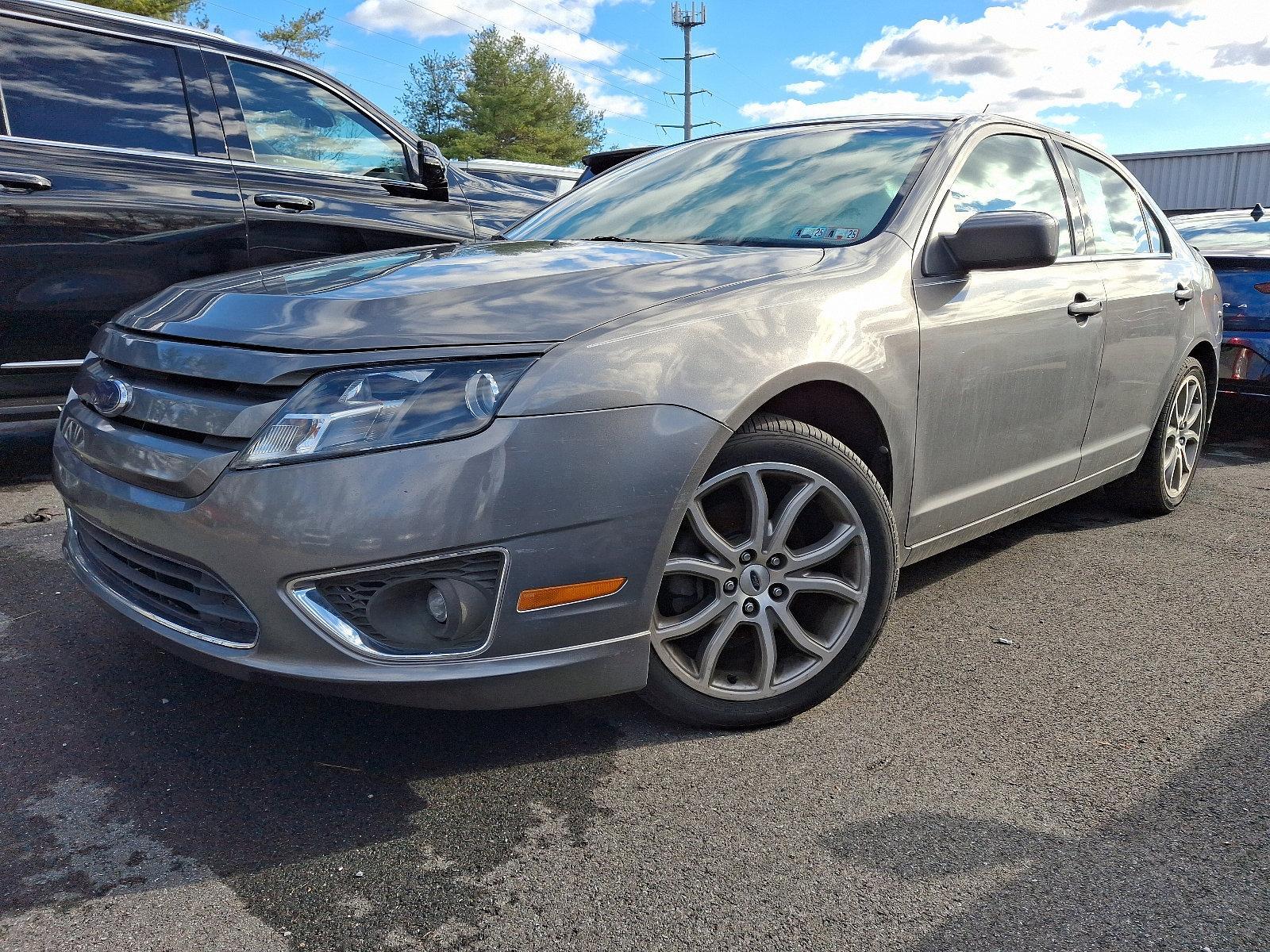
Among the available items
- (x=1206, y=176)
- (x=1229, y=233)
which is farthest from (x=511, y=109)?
(x=1229, y=233)

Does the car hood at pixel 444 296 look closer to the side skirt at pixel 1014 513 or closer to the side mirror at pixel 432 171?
the side skirt at pixel 1014 513

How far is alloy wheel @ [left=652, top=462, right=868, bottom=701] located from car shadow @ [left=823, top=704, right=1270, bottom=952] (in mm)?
495

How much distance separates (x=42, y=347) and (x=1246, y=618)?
4.43 metres

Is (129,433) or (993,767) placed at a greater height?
(129,433)

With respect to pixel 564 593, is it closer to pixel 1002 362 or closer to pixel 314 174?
pixel 1002 362

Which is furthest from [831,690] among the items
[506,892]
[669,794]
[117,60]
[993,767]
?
[117,60]

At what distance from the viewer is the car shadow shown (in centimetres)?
180

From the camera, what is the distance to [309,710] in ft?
8.48

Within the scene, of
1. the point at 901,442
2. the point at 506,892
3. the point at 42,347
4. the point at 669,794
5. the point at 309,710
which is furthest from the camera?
→ the point at 42,347

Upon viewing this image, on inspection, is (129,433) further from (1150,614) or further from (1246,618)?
(1246,618)

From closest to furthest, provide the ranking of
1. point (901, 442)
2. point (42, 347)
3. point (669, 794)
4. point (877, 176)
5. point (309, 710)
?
point (669, 794)
point (309, 710)
point (901, 442)
point (877, 176)
point (42, 347)

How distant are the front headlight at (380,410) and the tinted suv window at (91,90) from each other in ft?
9.84

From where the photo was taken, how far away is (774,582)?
8.23 ft

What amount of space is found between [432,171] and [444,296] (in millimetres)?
3103
